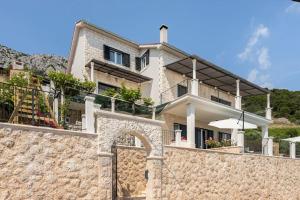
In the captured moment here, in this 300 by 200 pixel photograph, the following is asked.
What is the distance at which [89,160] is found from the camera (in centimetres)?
1097

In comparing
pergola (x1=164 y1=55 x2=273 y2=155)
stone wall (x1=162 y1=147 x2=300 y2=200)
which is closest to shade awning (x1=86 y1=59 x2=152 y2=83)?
pergola (x1=164 y1=55 x2=273 y2=155)

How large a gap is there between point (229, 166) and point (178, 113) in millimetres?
6402

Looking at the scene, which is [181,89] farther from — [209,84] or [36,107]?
[36,107]

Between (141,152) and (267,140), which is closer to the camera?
(141,152)

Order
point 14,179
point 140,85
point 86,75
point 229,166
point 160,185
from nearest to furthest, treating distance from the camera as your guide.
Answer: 1. point 14,179
2. point 160,185
3. point 229,166
4. point 86,75
5. point 140,85

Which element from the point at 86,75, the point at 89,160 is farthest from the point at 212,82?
the point at 89,160

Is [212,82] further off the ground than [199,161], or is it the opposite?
[212,82]

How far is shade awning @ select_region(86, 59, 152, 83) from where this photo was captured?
20828 millimetres

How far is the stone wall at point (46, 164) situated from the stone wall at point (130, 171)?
8.15 feet

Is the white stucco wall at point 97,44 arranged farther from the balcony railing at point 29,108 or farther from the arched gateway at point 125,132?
the arched gateway at point 125,132

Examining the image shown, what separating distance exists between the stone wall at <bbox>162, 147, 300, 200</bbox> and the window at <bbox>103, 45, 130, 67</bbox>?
1050 centimetres

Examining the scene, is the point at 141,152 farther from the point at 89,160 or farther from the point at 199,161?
the point at 89,160

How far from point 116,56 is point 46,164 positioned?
47.5 feet

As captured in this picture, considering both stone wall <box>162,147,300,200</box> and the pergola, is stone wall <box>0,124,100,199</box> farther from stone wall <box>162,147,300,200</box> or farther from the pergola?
the pergola
